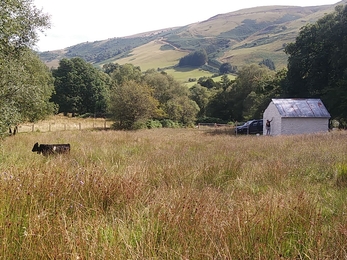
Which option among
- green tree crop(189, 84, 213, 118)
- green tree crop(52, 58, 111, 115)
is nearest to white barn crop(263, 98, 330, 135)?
green tree crop(52, 58, 111, 115)

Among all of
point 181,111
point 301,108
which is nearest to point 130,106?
point 181,111

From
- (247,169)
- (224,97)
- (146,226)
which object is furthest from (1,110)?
(224,97)

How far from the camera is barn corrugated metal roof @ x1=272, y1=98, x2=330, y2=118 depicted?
26.4 m

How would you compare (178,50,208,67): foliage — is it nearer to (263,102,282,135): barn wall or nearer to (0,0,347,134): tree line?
(0,0,347,134): tree line

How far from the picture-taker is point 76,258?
6.88 feet

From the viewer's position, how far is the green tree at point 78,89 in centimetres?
6281

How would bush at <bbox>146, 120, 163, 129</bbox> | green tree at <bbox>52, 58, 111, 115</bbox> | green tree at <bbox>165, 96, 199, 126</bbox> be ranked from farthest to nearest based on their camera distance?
green tree at <bbox>52, 58, 111, 115</bbox> → green tree at <bbox>165, 96, 199, 126</bbox> → bush at <bbox>146, 120, 163, 129</bbox>

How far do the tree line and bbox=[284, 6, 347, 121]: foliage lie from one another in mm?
86

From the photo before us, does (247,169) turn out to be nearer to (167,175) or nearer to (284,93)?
(167,175)

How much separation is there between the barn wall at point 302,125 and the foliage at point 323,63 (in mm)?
3200

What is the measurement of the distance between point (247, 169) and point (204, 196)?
9.81 ft

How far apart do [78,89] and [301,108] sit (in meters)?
50.9

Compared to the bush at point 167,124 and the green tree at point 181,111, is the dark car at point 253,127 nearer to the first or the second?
the bush at point 167,124

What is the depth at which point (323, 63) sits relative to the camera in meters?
32.8
